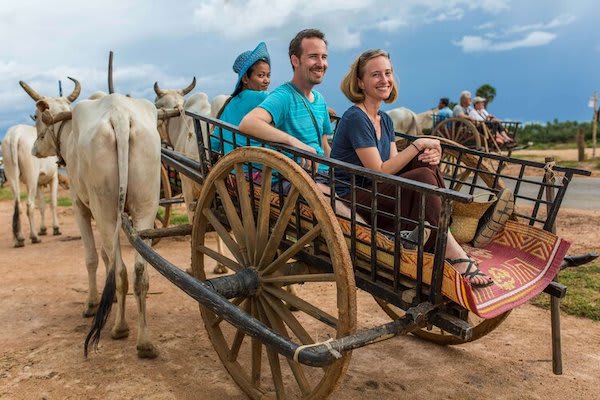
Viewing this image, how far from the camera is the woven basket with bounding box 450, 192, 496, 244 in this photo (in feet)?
8.64

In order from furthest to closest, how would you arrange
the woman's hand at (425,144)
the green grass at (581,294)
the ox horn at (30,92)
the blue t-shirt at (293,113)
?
the ox horn at (30,92), the green grass at (581,294), the blue t-shirt at (293,113), the woman's hand at (425,144)

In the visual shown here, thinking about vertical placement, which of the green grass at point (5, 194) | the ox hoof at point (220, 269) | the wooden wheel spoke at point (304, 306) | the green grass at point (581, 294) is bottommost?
the green grass at point (5, 194)

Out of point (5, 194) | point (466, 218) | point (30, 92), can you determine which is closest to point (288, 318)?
point (466, 218)

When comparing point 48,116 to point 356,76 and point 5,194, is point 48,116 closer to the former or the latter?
point 356,76

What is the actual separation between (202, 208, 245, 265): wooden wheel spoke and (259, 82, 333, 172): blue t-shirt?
65cm

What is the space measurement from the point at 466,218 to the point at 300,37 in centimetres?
146

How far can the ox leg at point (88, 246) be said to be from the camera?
4426 millimetres

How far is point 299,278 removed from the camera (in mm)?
2547

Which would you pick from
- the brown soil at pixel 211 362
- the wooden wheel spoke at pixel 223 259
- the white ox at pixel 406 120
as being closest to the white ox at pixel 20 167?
the brown soil at pixel 211 362

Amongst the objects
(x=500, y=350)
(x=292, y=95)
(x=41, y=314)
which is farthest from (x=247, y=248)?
(x=41, y=314)

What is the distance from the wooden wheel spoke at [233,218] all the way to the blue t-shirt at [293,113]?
496 millimetres

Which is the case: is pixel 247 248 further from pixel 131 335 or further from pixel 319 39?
pixel 131 335

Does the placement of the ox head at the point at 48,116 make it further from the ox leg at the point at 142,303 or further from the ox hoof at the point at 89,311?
the ox hoof at the point at 89,311

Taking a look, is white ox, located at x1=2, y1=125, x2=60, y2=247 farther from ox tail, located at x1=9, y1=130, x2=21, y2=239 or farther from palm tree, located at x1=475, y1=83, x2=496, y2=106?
palm tree, located at x1=475, y1=83, x2=496, y2=106
